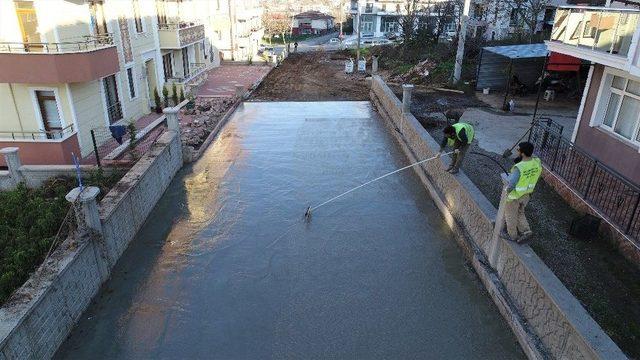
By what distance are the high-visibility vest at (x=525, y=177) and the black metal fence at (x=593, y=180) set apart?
205 centimetres

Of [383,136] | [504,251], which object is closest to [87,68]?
[383,136]

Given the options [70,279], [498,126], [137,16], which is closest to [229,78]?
[137,16]

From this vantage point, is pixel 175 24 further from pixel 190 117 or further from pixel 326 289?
pixel 326 289

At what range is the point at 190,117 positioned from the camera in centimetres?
1889

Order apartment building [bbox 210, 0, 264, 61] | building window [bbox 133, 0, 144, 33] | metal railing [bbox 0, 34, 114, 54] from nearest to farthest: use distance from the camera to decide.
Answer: metal railing [bbox 0, 34, 114, 54], building window [bbox 133, 0, 144, 33], apartment building [bbox 210, 0, 264, 61]

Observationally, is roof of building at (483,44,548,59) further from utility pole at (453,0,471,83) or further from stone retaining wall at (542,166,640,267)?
stone retaining wall at (542,166,640,267)

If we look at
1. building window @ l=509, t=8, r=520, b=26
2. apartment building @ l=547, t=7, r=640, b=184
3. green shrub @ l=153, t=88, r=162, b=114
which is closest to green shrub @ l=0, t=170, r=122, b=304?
green shrub @ l=153, t=88, r=162, b=114

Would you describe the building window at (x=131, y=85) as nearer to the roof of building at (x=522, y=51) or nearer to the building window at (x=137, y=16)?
the building window at (x=137, y=16)

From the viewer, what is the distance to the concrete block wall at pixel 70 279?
5.22 metres

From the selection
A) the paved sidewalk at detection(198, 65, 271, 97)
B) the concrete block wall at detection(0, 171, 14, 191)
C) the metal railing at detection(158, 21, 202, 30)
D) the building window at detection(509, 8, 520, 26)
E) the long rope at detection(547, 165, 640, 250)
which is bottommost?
the paved sidewalk at detection(198, 65, 271, 97)

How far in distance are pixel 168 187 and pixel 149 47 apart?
1168cm

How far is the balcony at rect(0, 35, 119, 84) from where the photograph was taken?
12.4 metres

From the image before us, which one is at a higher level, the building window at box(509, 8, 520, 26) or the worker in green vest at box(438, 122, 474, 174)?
the building window at box(509, 8, 520, 26)

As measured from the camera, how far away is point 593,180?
373 inches
